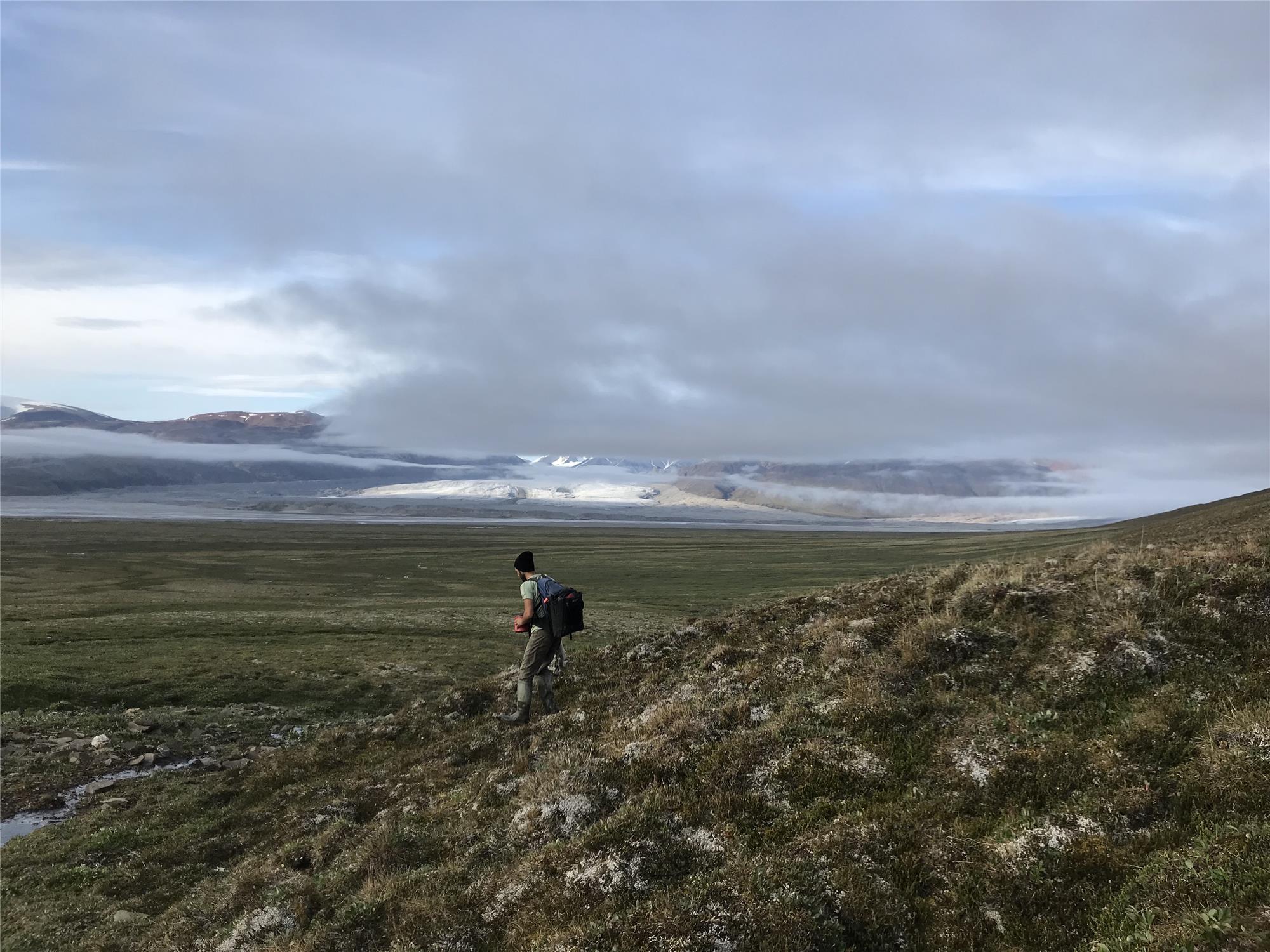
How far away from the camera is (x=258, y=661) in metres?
41.5

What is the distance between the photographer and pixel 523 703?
1856 centimetres

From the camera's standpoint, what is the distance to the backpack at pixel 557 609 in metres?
17.4

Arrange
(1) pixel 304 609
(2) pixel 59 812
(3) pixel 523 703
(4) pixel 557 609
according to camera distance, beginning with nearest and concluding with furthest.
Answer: (4) pixel 557 609
(3) pixel 523 703
(2) pixel 59 812
(1) pixel 304 609

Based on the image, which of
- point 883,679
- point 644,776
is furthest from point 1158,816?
point 644,776

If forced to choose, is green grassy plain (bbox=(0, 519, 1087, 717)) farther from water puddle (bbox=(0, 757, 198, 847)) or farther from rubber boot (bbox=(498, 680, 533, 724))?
rubber boot (bbox=(498, 680, 533, 724))

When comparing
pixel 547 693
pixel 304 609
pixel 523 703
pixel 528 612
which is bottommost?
pixel 304 609

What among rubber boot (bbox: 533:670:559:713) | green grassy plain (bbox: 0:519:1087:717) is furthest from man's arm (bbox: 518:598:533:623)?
green grassy plain (bbox: 0:519:1087:717)

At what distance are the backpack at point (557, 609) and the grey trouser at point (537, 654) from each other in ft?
1.40

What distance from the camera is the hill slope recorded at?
7.75m

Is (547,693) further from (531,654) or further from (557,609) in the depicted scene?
(557,609)

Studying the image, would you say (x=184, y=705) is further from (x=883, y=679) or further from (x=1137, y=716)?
(x=1137, y=716)

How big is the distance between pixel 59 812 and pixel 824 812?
2278 cm

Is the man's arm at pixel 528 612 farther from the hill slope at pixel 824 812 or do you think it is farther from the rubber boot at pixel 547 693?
the hill slope at pixel 824 812

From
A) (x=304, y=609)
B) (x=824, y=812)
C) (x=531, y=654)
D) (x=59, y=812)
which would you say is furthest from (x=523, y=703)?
(x=304, y=609)
